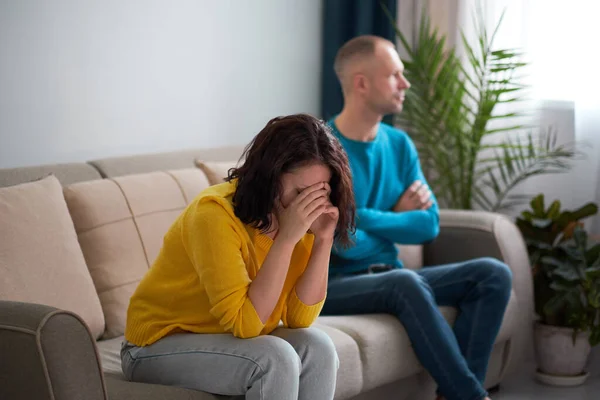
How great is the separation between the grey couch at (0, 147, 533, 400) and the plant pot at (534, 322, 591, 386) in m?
0.22

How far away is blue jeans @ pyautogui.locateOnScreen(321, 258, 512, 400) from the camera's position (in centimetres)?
248

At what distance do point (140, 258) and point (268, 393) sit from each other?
0.79 metres

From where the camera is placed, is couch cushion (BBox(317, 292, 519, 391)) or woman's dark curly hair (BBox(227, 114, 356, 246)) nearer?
woman's dark curly hair (BBox(227, 114, 356, 246))

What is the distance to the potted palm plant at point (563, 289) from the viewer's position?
3.17 metres

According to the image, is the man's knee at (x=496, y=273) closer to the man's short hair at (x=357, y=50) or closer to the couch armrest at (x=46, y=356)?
the man's short hair at (x=357, y=50)

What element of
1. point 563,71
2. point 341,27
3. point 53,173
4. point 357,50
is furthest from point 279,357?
point 341,27

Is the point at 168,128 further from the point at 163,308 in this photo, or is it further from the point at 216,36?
the point at 163,308

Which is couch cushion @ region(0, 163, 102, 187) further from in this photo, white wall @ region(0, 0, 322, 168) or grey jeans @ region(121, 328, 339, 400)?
grey jeans @ region(121, 328, 339, 400)

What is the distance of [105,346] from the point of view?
7.30 feet

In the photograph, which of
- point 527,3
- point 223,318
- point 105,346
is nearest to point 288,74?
point 527,3

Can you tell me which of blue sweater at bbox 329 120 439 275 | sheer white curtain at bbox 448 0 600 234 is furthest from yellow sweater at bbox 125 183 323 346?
sheer white curtain at bbox 448 0 600 234

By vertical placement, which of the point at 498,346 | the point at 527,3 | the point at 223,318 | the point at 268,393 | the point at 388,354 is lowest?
the point at 498,346

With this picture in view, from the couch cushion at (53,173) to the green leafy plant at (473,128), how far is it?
153 centimetres

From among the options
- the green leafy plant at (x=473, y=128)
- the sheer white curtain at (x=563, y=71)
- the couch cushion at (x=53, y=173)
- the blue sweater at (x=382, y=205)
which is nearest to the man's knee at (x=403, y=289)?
the blue sweater at (x=382, y=205)
